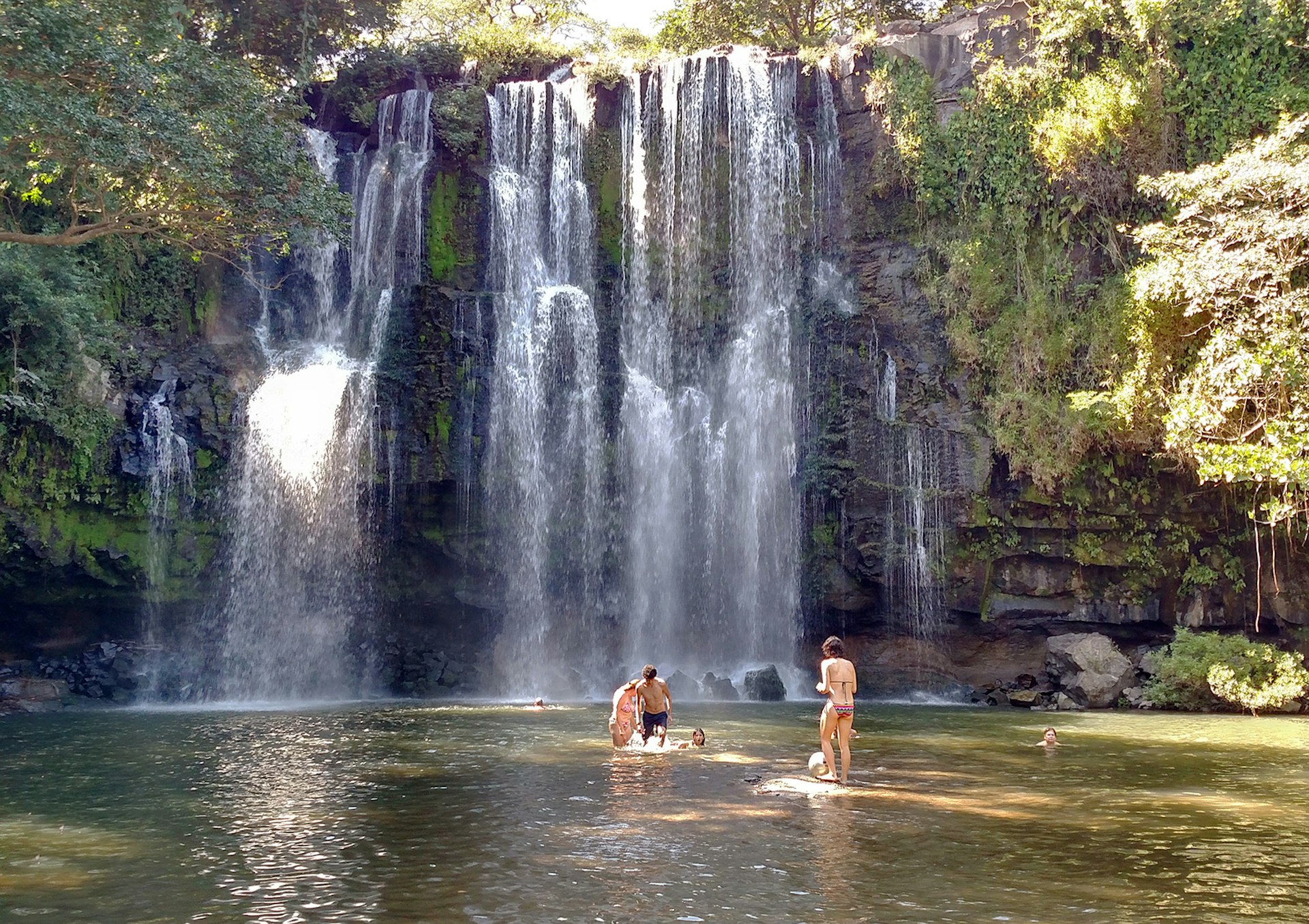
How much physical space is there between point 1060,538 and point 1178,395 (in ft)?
14.9

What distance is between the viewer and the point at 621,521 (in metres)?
26.4

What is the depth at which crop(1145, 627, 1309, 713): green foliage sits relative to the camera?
20.3m

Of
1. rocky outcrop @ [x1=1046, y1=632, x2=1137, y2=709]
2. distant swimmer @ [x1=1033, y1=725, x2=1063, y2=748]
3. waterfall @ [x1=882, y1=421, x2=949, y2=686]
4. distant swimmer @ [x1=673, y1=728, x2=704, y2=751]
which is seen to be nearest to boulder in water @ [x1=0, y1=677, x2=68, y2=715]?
distant swimmer @ [x1=673, y1=728, x2=704, y2=751]

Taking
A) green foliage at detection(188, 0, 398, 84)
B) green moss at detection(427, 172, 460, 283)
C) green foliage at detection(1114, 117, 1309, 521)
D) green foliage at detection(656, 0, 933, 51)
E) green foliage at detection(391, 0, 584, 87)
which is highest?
green foliage at detection(391, 0, 584, 87)

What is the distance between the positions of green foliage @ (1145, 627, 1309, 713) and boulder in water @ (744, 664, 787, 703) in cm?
712

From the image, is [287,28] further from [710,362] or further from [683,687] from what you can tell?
[683,687]

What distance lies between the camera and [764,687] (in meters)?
23.5

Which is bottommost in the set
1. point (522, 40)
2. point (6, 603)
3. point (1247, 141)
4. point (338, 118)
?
point (6, 603)

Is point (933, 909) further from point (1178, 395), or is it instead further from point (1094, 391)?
point (1094, 391)

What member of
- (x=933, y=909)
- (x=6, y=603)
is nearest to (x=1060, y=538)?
(x=933, y=909)

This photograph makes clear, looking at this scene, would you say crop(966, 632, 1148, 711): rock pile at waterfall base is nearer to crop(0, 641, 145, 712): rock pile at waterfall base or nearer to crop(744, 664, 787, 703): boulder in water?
crop(744, 664, 787, 703): boulder in water

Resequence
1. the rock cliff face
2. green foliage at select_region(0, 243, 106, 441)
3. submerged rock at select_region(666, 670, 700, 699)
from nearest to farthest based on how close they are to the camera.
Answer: green foliage at select_region(0, 243, 106, 441) < submerged rock at select_region(666, 670, 700, 699) < the rock cliff face

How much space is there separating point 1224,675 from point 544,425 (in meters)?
15.1

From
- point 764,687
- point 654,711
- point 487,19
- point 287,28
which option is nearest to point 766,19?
point 487,19
